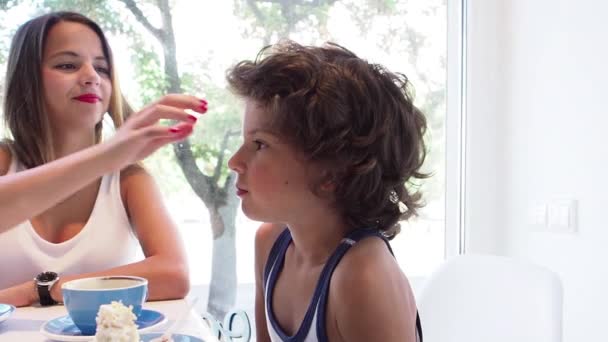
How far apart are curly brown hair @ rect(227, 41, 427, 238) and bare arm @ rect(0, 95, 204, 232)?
0.11 meters

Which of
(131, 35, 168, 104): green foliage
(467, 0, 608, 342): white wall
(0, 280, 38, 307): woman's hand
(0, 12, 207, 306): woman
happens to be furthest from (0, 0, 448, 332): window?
(0, 280, 38, 307): woman's hand

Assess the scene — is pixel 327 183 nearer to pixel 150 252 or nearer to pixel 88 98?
pixel 150 252

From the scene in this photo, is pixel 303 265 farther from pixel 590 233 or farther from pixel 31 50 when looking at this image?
pixel 590 233

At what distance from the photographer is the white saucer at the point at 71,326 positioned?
2.51ft

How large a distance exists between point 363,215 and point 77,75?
782 mm

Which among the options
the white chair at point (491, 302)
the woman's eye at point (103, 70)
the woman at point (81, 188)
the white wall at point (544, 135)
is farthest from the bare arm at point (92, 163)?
the white wall at point (544, 135)

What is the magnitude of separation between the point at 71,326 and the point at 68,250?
41cm

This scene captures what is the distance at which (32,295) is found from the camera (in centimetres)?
101

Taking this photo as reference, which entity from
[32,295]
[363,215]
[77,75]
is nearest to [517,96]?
[363,215]

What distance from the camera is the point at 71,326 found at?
0.82m

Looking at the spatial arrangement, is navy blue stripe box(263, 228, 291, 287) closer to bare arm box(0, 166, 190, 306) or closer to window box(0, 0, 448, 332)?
bare arm box(0, 166, 190, 306)

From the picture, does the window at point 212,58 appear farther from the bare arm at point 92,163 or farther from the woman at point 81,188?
the bare arm at point 92,163

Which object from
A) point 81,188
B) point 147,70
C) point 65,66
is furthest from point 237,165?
point 147,70

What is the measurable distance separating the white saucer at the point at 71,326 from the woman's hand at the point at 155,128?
261 millimetres
